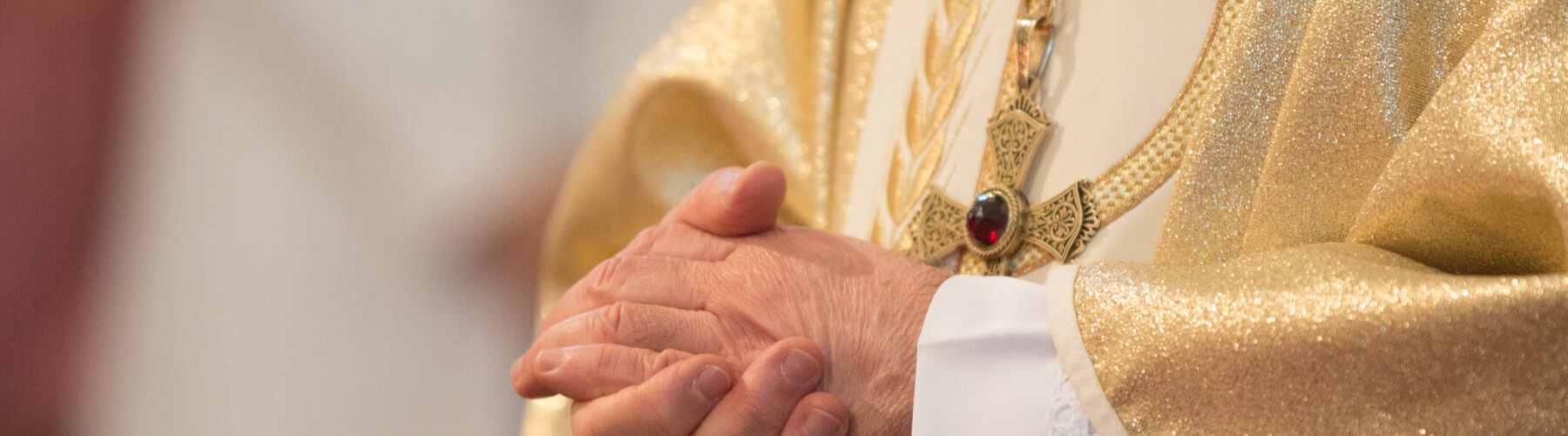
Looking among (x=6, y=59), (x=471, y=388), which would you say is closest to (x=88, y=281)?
(x=6, y=59)

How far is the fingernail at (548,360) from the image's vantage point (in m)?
0.52

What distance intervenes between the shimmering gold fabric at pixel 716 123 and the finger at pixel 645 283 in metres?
0.41

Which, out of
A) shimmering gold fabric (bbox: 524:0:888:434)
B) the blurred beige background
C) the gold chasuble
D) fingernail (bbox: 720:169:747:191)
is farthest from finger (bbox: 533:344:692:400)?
the blurred beige background

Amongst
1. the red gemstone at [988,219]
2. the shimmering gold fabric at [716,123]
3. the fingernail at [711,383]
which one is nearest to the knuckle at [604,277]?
the fingernail at [711,383]

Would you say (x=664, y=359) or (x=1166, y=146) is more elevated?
(x=1166, y=146)

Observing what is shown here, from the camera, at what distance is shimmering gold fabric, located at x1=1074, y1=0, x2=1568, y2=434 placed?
339mm

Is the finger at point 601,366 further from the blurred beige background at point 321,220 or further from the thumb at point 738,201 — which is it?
the blurred beige background at point 321,220

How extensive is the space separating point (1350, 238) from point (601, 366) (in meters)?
0.39

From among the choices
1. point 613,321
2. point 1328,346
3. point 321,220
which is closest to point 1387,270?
point 1328,346

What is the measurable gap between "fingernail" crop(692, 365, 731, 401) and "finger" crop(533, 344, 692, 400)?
38mm

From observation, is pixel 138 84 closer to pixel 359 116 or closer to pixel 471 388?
pixel 359 116

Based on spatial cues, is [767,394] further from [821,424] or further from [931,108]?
[931,108]

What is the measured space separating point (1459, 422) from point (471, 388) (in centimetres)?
153

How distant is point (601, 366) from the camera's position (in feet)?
1.66
